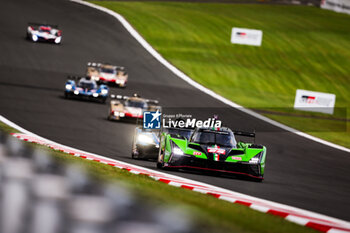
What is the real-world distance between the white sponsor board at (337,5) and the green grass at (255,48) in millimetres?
491

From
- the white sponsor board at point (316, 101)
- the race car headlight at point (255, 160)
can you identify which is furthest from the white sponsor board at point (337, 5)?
the race car headlight at point (255, 160)

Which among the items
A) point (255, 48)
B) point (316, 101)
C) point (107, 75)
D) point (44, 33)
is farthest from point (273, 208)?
point (255, 48)

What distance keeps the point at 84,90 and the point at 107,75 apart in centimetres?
509

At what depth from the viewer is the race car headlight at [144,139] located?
17531mm

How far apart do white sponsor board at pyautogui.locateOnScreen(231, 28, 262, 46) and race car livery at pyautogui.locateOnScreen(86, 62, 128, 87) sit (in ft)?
42.1

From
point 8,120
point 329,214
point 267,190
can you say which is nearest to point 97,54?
point 8,120

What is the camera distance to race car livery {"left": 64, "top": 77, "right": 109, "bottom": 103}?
29734 mm

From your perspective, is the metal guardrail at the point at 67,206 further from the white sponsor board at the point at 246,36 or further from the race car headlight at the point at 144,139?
the white sponsor board at the point at 246,36

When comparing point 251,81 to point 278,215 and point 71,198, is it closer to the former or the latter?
point 278,215

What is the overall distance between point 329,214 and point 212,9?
1800 inches

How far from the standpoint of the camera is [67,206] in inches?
203

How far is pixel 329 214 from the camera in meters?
10.9

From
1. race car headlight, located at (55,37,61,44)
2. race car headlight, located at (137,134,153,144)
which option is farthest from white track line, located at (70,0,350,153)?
race car headlight, located at (137,134,153,144)

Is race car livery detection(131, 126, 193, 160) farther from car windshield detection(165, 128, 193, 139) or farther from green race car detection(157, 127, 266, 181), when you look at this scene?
green race car detection(157, 127, 266, 181)
